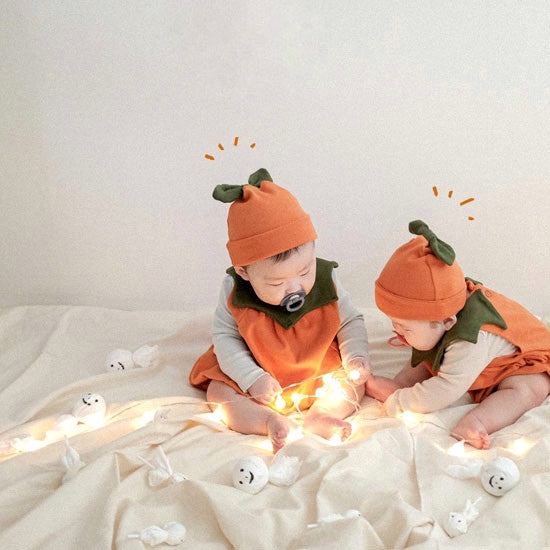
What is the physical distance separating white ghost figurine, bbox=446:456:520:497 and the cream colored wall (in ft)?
2.92

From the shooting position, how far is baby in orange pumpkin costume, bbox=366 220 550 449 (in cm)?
136

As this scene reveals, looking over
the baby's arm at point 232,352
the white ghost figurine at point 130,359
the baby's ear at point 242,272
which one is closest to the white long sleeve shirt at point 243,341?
the baby's arm at point 232,352

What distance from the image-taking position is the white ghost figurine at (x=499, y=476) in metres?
1.21

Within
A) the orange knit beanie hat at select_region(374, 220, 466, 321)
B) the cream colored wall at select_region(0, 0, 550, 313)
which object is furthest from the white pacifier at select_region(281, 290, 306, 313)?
the cream colored wall at select_region(0, 0, 550, 313)

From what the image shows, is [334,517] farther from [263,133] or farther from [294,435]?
[263,133]

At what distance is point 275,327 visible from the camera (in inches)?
63.4

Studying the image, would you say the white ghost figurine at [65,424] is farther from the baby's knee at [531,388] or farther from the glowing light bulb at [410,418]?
the baby's knee at [531,388]

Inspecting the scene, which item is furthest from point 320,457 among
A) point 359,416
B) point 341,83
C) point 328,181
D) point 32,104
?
point 32,104

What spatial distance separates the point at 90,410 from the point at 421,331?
2.51 ft

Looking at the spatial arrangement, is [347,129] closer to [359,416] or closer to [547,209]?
[547,209]

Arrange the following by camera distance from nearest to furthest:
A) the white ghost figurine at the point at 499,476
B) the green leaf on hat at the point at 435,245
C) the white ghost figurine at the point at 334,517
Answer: the white ghost figurine at the point at 334,517, the white ghost figurine at the point at 499,476, the green leaf on hat at the point at 435,245

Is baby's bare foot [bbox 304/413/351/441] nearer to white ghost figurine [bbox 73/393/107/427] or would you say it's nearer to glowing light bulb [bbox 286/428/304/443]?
glowing light bulb [bbox 286/428/304/443]

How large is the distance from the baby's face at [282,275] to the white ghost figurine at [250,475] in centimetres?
39

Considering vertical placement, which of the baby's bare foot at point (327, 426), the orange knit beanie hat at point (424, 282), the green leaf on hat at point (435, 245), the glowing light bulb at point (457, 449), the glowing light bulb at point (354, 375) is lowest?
the glowing light bulb at point (457, 449)
